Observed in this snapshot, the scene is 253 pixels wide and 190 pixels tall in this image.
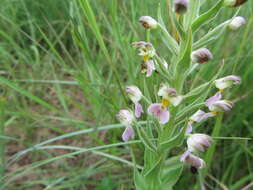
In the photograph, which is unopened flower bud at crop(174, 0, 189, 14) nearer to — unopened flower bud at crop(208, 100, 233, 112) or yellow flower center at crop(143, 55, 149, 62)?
yellow flower center at crop(143, 55, 149, 62)

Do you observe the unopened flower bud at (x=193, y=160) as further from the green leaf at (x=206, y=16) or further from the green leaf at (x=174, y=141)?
the green leaf at (x=206, y=16)

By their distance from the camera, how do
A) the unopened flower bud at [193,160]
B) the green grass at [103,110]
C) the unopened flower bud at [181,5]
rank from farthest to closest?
the green grass at [103,110] → the unopened flower bud at [193,160] → the unopened flower bud at [181,5]

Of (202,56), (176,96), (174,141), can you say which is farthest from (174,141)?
(202,56)

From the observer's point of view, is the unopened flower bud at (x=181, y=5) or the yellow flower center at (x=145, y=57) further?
the yellow flower center at (x=145, y=57)

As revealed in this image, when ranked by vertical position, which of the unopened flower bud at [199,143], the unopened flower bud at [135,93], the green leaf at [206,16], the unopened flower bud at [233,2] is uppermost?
the unopened flower bud at [233,2]

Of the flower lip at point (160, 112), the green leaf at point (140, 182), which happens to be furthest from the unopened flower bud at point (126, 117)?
the green leaf at point (140, 182)

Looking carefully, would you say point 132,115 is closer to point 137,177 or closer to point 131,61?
point 137,177

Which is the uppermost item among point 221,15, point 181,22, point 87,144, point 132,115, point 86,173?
point 221,15

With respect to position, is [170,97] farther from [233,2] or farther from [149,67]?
[233,2]

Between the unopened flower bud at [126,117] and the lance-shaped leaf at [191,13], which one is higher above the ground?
the lance-shaped leaf at [191,13]

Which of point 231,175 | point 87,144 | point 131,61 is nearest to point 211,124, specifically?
point 231,175

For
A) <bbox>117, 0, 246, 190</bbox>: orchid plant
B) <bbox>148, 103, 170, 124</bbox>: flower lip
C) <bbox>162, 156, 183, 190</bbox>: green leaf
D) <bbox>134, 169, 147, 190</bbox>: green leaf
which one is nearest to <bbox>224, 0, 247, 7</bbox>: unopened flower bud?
<bbox>117, 0, 246, 190</bbox>: orchid plant
